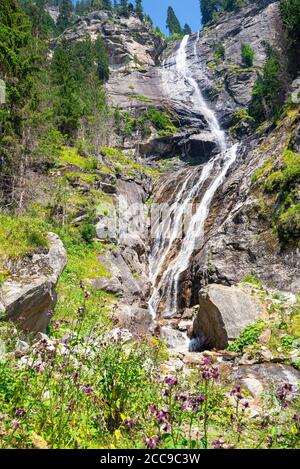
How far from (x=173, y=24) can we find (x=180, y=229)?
102 meters

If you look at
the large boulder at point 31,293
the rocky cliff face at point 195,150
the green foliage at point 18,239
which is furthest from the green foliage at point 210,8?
the large boulder at point 31,293

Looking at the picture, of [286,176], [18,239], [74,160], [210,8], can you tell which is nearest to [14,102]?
[74,160]

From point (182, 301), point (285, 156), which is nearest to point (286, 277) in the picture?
point (182, 301)

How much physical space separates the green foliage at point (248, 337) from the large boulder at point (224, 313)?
0.22 m

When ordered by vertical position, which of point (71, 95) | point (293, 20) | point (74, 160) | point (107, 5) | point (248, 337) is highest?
point (107, 5)

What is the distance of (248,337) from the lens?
1196cm

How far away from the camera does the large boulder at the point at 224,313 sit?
1255 centimetres

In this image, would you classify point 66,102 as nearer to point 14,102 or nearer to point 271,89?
point 14,102

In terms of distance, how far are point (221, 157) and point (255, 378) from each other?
1054 inches

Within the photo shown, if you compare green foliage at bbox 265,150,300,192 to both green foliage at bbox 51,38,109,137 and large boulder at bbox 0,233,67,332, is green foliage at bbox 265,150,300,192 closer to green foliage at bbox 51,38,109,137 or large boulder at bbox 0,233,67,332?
large boulder at bbox 0,233,67,332

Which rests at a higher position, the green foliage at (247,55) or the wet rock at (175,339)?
the green foliage at (247,55)

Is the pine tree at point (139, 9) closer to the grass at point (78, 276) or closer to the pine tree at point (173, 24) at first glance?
the pine tree at point (173, 24)

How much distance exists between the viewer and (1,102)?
17.5 m

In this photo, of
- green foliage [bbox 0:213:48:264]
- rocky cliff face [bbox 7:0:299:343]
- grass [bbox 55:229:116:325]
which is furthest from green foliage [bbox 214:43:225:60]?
green foliage [bbox 0:213:48:264]
